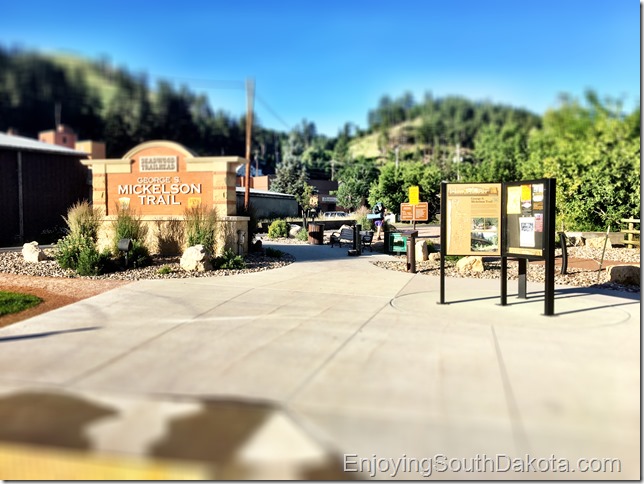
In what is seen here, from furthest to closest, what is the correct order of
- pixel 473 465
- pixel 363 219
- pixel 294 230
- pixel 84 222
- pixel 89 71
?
pixel 294 230, pixel 363 219, pixel 84 222, pixel 89 71, pixel 473 465

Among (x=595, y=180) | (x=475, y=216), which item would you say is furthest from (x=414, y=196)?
(x=595, y=180)

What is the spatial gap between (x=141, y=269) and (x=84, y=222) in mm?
2520

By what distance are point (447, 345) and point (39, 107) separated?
11.4m

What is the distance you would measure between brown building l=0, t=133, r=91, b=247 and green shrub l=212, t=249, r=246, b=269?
10.2 metres

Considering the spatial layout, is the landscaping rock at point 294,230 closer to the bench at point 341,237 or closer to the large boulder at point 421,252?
the bench at point 341,237

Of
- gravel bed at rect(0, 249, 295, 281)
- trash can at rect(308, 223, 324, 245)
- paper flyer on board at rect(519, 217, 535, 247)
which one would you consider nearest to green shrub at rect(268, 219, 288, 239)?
trash can at rect(308, 223, 324, 245)

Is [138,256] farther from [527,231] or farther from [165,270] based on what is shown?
[527,231]

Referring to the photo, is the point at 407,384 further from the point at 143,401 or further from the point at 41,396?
the point at 41,396

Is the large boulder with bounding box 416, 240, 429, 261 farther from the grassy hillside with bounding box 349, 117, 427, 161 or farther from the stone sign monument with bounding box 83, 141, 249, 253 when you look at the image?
the stone sign monument with bounding box 83, 141, 249, 253

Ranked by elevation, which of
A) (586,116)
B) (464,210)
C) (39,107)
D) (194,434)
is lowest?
(194,434)

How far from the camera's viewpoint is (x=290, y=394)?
425cm

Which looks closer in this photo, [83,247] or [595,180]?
[83,247]

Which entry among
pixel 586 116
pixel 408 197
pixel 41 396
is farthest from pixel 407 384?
pixel 408 197

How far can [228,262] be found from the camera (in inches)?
485
